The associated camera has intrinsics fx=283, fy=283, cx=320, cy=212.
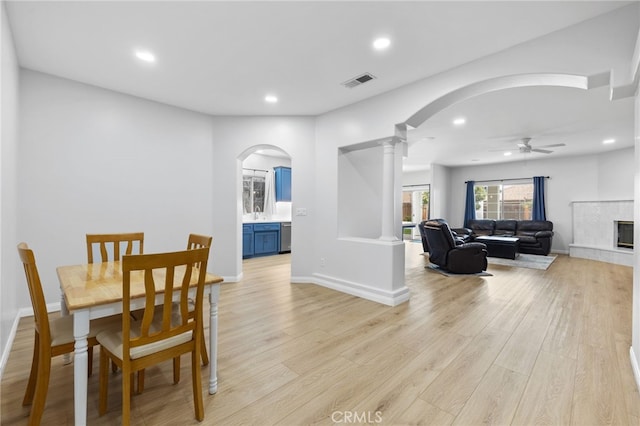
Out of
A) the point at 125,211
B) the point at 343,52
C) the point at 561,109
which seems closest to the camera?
the point at 343,52

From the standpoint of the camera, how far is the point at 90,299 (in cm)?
142

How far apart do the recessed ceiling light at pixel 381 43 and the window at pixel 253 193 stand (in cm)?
540

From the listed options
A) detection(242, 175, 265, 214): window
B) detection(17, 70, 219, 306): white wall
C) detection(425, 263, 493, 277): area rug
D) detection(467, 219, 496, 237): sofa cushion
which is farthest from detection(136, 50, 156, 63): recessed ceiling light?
detection(467, 219, 496, 237): sofa cushion

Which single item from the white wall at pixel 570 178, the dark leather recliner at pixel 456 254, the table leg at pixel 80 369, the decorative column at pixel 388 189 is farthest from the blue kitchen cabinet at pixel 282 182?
the white wall at pixel 570 178

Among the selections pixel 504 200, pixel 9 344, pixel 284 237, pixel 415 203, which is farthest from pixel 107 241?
pixel 504 200

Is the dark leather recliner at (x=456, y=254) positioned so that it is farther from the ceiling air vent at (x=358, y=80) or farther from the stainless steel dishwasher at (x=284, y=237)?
the stainless steel dishwasher at (x=284, y=237)

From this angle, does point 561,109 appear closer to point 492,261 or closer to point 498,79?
point 498,79

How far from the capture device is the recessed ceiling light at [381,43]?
2.53 metres

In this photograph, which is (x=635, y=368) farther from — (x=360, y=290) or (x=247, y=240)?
(x=247, y=240)

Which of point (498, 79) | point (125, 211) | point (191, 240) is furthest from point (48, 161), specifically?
point (498, 79)

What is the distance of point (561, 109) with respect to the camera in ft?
14.3

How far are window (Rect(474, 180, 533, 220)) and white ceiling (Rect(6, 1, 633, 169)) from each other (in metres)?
5.07

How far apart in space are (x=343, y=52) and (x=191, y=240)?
227 centimetres

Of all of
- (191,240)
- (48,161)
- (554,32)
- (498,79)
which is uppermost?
(554,32)
